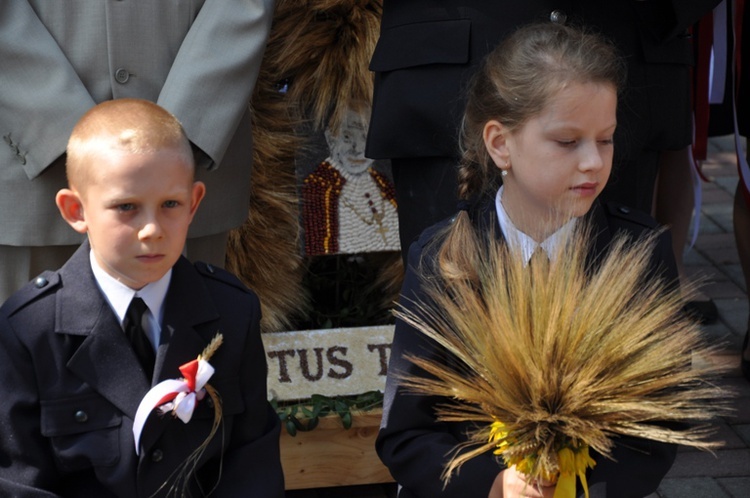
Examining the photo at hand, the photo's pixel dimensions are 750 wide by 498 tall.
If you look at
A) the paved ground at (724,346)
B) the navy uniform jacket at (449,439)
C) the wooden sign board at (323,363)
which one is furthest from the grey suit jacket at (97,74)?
the paved ground at (724,346)

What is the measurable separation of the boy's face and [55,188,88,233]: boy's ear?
0.9 inches

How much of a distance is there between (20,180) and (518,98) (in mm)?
1190

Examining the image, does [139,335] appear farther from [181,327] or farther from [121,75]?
[121,75]

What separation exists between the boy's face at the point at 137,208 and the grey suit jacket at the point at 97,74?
572mm

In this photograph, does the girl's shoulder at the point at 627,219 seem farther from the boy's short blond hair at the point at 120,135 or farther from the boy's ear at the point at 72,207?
the boy's ear at the point at 72,207

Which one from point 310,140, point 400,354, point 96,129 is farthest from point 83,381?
point 310,140

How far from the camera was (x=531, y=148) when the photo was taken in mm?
2248

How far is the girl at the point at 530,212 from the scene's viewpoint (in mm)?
2160

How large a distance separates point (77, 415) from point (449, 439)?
0.71m

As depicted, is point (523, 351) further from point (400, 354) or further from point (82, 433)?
point (82, 433)

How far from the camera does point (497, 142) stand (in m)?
2.34

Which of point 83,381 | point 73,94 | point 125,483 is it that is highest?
point 73,94

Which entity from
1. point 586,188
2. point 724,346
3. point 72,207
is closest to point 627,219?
point 586,188

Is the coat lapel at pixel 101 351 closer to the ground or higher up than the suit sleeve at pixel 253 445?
higher up
